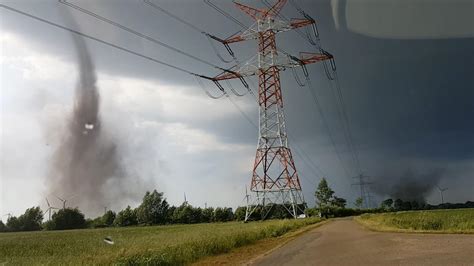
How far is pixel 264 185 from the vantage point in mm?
50188

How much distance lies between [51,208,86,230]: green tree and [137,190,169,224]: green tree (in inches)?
686

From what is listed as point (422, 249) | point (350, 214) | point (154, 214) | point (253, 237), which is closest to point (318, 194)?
point (350, 214)

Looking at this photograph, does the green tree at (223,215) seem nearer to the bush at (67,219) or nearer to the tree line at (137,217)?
the tree line at (137,217)

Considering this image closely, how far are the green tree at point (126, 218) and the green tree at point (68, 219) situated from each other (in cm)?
1050

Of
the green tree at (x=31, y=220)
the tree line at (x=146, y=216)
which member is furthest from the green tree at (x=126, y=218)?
the green tree at (x=31, y=220)

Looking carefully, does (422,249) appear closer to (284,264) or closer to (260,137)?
(284,264)

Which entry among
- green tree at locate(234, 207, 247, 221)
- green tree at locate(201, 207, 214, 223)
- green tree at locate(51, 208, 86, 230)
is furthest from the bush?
green tree at locate(234, 207, 247, 221)

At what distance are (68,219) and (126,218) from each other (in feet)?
56.1

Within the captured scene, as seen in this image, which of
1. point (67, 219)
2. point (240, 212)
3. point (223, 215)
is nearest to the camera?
point (240, 212)

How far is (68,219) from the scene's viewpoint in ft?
421

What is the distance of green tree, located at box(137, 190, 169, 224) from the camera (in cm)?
13550

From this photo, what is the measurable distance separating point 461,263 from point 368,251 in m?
6.00

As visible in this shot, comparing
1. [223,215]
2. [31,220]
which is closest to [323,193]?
[223,215]

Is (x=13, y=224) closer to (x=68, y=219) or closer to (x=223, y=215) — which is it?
(x=68, y=219)
